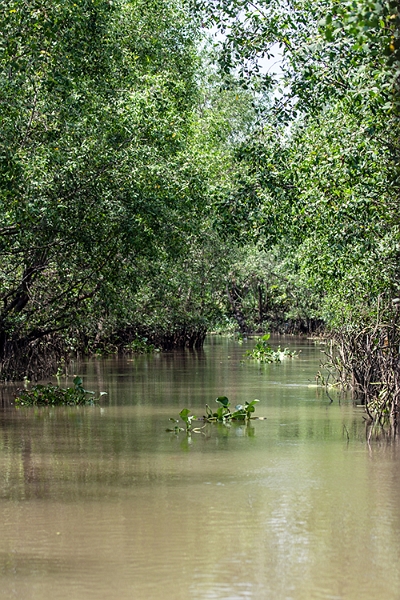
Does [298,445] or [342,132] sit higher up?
[342,132]

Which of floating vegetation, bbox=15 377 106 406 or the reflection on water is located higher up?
floating vegetation, bbox=15 377 106 406

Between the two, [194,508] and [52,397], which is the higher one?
[52,397]

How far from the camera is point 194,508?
774 centimetres

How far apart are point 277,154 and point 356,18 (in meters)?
4.65

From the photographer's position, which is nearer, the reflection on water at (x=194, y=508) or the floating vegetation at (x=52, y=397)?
the reflection on water at (x=194, y=508)

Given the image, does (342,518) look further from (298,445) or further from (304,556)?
(298,445)

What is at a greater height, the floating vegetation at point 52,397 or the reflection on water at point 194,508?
the floating vegetation at point 52,397

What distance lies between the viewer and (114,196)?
14.0 m

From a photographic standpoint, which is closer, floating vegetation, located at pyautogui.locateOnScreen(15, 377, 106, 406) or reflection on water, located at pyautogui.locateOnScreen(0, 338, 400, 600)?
reflection on water, located at pyautogui.locateOnScreen(0, 338, 400, 600)

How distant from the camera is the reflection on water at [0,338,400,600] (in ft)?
19.4

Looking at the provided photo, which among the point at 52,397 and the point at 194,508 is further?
the point at 52,397

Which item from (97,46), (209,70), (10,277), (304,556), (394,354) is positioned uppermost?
(209,70)

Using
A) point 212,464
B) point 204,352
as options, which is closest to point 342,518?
point 212,464

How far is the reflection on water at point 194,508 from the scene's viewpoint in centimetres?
591
